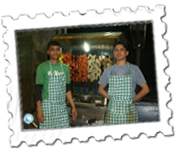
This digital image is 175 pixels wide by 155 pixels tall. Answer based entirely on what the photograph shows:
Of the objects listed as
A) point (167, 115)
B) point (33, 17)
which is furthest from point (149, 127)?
point (33, 17)

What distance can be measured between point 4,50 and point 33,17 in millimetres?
444

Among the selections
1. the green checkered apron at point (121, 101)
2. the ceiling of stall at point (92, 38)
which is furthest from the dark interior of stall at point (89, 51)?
the green checkered apron at point (121, 101)

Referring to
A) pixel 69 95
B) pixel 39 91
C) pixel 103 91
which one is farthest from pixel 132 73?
pixel 39 91

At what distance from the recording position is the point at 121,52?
164 centimetres

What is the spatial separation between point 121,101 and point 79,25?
89cm

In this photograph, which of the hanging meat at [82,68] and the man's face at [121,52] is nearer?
the man's face at [121,52]

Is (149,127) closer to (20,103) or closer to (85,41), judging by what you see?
(85,41)

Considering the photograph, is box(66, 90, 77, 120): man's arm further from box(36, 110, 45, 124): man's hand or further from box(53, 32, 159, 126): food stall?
box(36, 110, 45, 124): man's hand

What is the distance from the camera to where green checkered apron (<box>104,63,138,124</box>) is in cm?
163

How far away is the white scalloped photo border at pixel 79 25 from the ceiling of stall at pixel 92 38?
14 cm

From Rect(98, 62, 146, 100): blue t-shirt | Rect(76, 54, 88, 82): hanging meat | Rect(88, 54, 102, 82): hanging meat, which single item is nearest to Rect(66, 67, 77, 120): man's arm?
Rect(76, 54, 88, 82): hanging meat

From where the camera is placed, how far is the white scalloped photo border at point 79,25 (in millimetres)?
1508

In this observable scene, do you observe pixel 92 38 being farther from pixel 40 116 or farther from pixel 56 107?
pixel 40 116

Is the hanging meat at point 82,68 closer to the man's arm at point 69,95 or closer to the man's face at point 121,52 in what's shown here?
the man's arm at point 69,95
